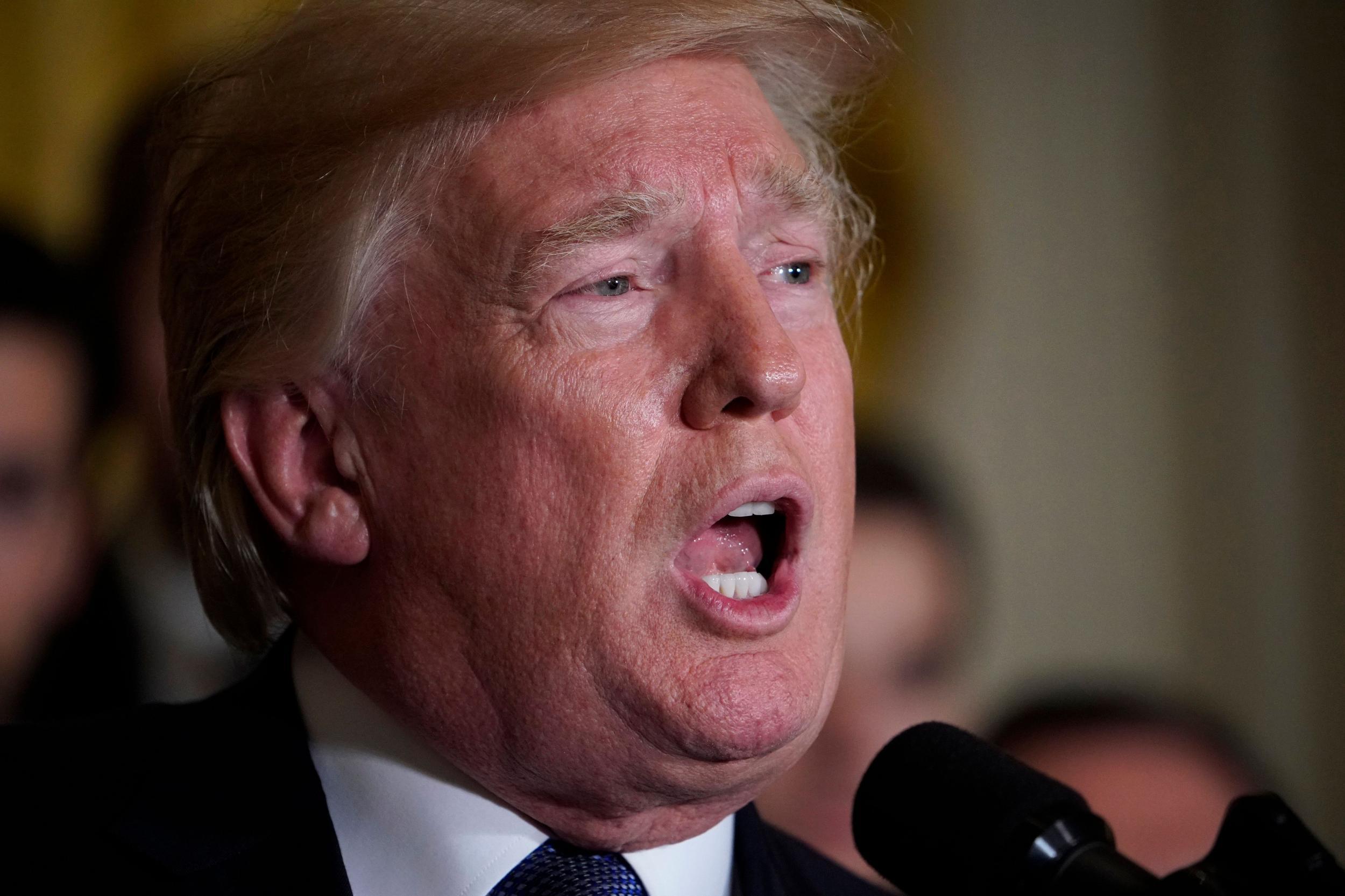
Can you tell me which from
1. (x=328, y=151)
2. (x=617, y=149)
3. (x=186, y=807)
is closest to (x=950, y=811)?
(x=617, y=149)

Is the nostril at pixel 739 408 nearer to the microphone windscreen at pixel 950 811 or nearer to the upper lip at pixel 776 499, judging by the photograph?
the upper lip at pixel 776 499

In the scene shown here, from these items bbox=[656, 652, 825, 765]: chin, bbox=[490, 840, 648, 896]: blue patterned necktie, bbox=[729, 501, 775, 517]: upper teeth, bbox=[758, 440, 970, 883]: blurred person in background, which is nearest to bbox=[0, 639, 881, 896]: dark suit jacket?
bbox=[490, 840, 648, 896]: blue patterned necktie

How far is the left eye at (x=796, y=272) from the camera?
1.41 meters

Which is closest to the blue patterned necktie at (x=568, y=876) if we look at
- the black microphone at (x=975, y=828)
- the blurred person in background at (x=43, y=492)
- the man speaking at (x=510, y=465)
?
the man speaking at (x=510, y=465)

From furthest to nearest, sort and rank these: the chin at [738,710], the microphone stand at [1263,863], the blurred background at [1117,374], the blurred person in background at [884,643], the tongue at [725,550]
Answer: the blurred background at [1117,374] → the blurred person in background at [884,643] → the tongue at [725,550] → the chin at [738,710] → the microphone stand at [1263,863]

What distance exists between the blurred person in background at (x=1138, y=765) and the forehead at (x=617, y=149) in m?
1.93

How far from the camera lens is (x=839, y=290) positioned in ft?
6.42

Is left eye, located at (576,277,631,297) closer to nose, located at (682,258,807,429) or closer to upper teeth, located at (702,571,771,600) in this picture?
nose, located at (682,258,807,429)

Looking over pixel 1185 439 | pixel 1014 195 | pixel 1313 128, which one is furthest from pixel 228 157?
pixel 1313 128

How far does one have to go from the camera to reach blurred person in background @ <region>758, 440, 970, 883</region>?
2.67 m

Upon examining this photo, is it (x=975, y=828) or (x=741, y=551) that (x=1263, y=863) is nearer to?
(x=975, y=828)

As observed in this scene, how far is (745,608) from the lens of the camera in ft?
3.94

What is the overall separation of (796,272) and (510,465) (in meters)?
0.42

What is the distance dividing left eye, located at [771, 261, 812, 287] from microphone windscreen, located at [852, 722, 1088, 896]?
510mm
